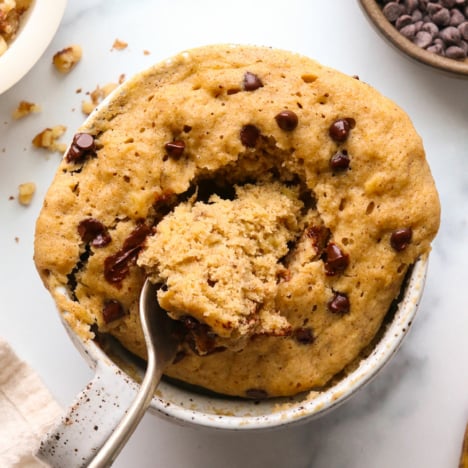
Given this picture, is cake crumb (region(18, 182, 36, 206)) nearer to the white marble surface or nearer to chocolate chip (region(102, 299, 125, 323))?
the white marble surface

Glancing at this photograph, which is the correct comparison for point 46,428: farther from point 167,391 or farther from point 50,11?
point 50,11

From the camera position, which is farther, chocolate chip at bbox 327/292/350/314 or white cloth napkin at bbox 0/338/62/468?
white cloth napkin at bbox 0/338/62/468

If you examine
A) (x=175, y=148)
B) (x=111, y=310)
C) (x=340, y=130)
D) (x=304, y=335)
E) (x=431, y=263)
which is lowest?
(x=431, y=263)

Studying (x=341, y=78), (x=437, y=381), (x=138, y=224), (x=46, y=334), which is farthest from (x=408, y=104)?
(x=46, y=334)

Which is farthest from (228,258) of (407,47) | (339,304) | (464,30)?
(464,30)

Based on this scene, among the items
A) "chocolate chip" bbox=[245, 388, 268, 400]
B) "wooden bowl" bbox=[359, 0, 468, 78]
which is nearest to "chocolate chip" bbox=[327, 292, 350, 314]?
"chocolate chip" bbox=[245, 388, 268, 400]

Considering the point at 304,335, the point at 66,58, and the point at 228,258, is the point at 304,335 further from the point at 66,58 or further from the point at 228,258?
the point at 66,58
